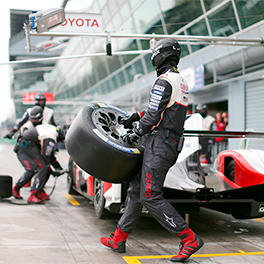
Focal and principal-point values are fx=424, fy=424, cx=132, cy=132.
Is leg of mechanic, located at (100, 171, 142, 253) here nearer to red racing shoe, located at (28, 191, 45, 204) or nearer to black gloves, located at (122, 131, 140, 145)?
black gloves, located at (122, 131, 140, 145)

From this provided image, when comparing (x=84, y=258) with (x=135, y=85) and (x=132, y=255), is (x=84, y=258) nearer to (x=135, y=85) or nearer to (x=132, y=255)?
(x=132, y=255)

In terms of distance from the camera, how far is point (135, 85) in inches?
941

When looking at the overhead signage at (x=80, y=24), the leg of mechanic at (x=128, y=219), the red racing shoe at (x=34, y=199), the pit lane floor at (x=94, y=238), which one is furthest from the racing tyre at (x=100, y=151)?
the overhead signage at (x=80, y=24)

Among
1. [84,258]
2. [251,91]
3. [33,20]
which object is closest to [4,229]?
[84,258]

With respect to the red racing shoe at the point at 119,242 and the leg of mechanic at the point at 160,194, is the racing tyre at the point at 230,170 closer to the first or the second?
the leg of mechanic at the point at 160,194

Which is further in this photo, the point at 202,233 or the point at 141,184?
the point at 202,233

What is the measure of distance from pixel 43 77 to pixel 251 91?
53824mm

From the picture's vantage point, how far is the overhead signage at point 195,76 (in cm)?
1714

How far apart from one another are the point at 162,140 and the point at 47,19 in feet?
17.6

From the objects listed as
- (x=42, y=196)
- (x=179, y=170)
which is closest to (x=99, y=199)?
(x=179, y=170)

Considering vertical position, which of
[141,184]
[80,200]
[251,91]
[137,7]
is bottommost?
[80,200]

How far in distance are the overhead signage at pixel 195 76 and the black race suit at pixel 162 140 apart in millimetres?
12890

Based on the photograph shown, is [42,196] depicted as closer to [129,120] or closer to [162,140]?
[129,120]

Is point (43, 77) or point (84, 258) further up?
point (43, 77)
